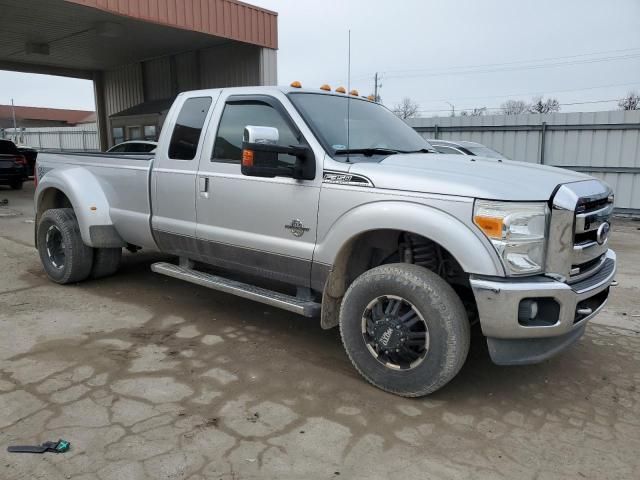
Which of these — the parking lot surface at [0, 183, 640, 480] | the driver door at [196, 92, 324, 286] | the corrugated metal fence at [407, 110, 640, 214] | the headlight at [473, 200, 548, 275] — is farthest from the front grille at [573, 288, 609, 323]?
the corrugated metal fence at [407, 110, 640, 214]

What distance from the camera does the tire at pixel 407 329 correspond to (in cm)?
306

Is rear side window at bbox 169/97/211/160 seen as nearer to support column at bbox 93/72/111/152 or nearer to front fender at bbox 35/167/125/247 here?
front fender at bbox 35/167/125/247

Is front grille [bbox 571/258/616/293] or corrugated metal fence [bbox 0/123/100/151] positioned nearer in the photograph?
front grille [bbox 571/258/616/293]

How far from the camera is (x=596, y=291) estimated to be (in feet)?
10.5

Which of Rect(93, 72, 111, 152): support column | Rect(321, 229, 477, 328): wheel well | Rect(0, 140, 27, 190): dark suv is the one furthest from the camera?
Rect(93, 72, 111, 152): support column

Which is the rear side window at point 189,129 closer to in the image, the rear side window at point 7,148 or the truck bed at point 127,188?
the truck bed at point 127,188

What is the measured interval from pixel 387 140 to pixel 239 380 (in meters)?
2.14

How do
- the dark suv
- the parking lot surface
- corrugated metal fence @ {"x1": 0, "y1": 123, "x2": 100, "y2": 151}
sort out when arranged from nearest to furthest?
the parking lot surface
the dark suv
corrugated metal fence @ {"x1": 0, "y1": 123, "x2": 100, "y2": 151}

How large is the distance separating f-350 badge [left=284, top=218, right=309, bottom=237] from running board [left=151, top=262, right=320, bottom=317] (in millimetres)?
495

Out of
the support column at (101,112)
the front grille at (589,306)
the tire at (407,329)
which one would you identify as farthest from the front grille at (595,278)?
the support column at (101,112)

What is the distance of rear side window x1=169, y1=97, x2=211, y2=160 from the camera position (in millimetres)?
4477

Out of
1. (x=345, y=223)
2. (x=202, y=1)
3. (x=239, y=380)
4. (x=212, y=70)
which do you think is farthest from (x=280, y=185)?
(x=212, y=70)

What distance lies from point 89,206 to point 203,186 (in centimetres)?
164

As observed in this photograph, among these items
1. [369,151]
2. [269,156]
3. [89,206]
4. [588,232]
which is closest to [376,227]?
[369,151]
